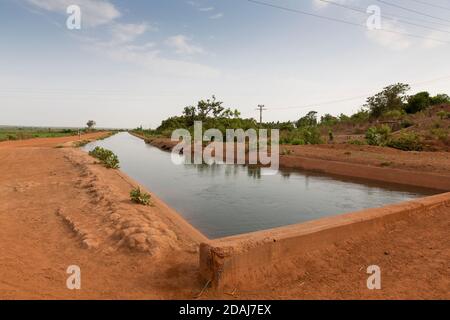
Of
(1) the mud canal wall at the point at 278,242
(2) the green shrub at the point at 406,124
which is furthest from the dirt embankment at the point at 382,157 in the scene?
(2) the green shrub at the point at 406,124

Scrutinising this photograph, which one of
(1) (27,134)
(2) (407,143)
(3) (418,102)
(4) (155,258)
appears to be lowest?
(4) (155,258)

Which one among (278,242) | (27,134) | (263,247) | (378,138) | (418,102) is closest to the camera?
(263,247)

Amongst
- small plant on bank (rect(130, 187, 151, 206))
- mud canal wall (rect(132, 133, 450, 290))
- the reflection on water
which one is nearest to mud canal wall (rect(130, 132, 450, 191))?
the reflection on water

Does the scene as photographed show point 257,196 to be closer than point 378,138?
Yes

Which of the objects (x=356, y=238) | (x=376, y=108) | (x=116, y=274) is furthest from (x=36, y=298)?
(x=376, y=108)

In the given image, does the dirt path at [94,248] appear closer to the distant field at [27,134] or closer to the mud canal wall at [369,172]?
the mud canal wall at [369,172]

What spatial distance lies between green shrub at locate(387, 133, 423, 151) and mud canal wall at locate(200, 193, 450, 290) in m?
17.1

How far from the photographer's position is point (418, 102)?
43.5 metres

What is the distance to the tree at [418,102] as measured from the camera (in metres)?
43.3

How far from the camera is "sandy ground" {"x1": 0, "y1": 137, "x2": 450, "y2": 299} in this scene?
3.47m

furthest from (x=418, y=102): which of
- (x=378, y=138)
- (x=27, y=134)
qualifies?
(x=27, y=134)

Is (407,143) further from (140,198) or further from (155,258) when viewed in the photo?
(155,258)

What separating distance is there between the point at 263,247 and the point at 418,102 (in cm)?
4851
